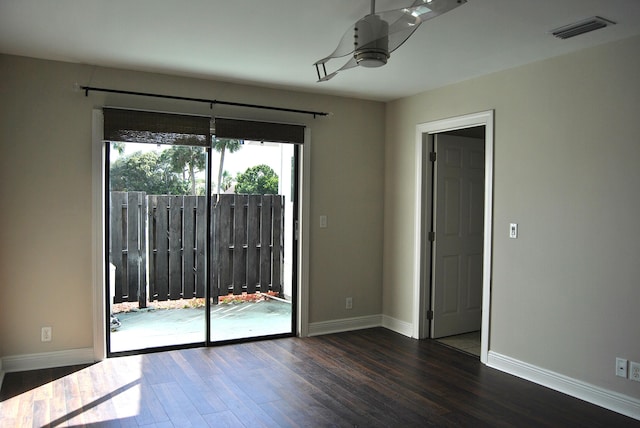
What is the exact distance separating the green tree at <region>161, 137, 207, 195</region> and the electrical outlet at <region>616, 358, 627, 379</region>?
3.51m

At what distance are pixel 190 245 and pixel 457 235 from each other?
2665mm

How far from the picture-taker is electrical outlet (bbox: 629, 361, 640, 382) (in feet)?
10.1

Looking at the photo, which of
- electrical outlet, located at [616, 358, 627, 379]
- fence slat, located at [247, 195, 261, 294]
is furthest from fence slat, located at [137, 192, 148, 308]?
electrical outlet, located at [616, 358, 627, 379]

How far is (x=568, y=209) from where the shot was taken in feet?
11.5

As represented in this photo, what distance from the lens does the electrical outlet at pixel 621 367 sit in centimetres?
316

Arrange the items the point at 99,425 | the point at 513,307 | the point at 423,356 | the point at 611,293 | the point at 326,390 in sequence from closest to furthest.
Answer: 1. the point at 99,425
2. the point at 611,293
3. the point at 326,390
4. the point at 513,307
5. the point at 423,356

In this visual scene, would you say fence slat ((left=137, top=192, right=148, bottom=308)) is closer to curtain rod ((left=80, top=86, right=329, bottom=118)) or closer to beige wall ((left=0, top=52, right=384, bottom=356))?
beige wall ((left=0, top=52, right=384, bottom=356))

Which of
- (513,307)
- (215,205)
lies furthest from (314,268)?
(513,307)

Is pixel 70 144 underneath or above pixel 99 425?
above

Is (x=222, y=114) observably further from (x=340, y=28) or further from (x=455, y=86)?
(x=455, y=86)

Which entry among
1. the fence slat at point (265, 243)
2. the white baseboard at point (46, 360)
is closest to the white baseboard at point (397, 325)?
the fence slat at point (265, 243)

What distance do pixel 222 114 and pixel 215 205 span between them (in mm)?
838

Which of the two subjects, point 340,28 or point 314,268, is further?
point 314,268

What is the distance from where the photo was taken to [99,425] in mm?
2916
